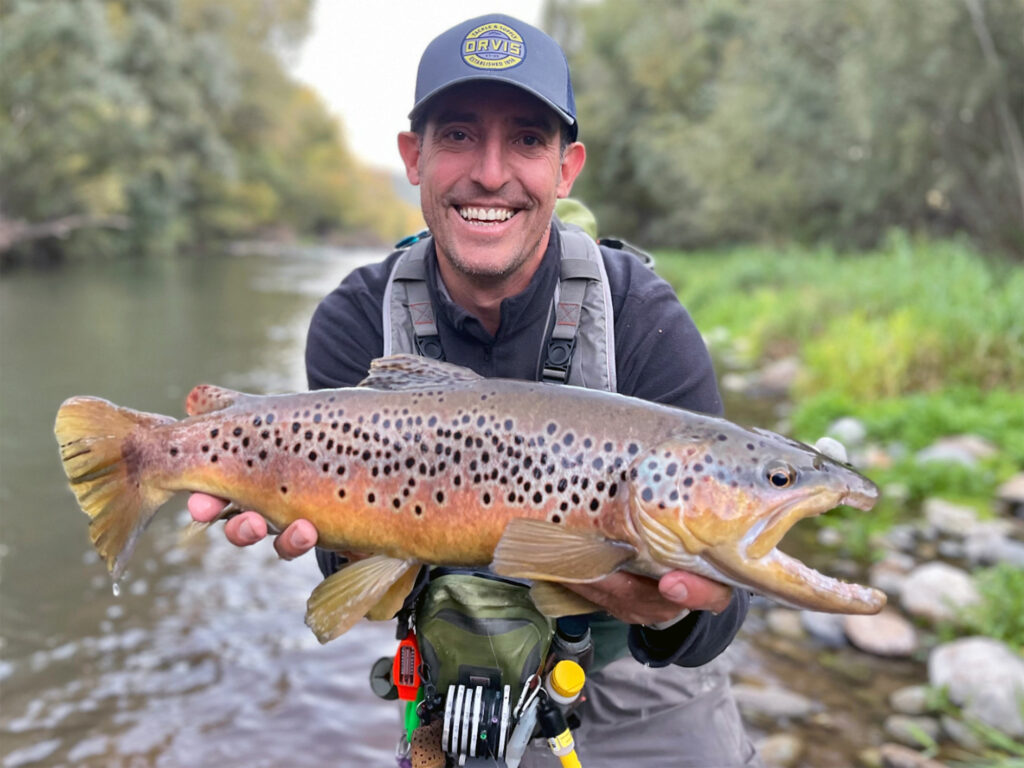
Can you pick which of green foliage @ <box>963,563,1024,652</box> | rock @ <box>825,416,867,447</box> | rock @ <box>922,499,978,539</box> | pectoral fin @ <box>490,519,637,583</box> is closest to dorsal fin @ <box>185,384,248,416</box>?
pectoral fin @ <box>490,519,637,583</box>

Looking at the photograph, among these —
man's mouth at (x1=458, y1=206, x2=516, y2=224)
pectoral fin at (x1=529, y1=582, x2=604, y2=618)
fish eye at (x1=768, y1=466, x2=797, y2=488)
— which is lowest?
pectoral fin at (x1=529, y1=582, x2=604, y2=618)

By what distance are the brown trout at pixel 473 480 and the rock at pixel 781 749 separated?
8.58 feet

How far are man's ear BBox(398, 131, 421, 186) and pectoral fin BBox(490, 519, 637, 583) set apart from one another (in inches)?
53.6

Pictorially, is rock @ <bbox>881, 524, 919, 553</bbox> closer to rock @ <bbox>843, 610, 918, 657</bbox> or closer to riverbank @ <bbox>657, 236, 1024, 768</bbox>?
riverbank @ <bbox>657, 236, 1024, 768</bbox>

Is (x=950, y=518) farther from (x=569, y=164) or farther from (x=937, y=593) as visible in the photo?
(x=569, y=164)

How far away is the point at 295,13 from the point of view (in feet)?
196

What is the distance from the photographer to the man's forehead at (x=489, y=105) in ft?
8.45

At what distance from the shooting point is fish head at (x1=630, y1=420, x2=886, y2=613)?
1983 millimetres

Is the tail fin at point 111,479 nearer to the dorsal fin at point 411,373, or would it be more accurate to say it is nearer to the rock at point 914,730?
the dorsal fin at point 411,373

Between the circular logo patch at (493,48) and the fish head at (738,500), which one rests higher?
the circular logo patch at (493,48)

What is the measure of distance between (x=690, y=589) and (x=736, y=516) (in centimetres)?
21

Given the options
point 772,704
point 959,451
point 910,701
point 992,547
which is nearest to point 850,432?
point 959,451

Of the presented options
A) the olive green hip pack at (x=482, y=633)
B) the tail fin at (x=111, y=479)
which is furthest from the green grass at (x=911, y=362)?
the tail fin at (x=111, y=479)

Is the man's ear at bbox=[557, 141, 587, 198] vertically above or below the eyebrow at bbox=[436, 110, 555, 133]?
below
